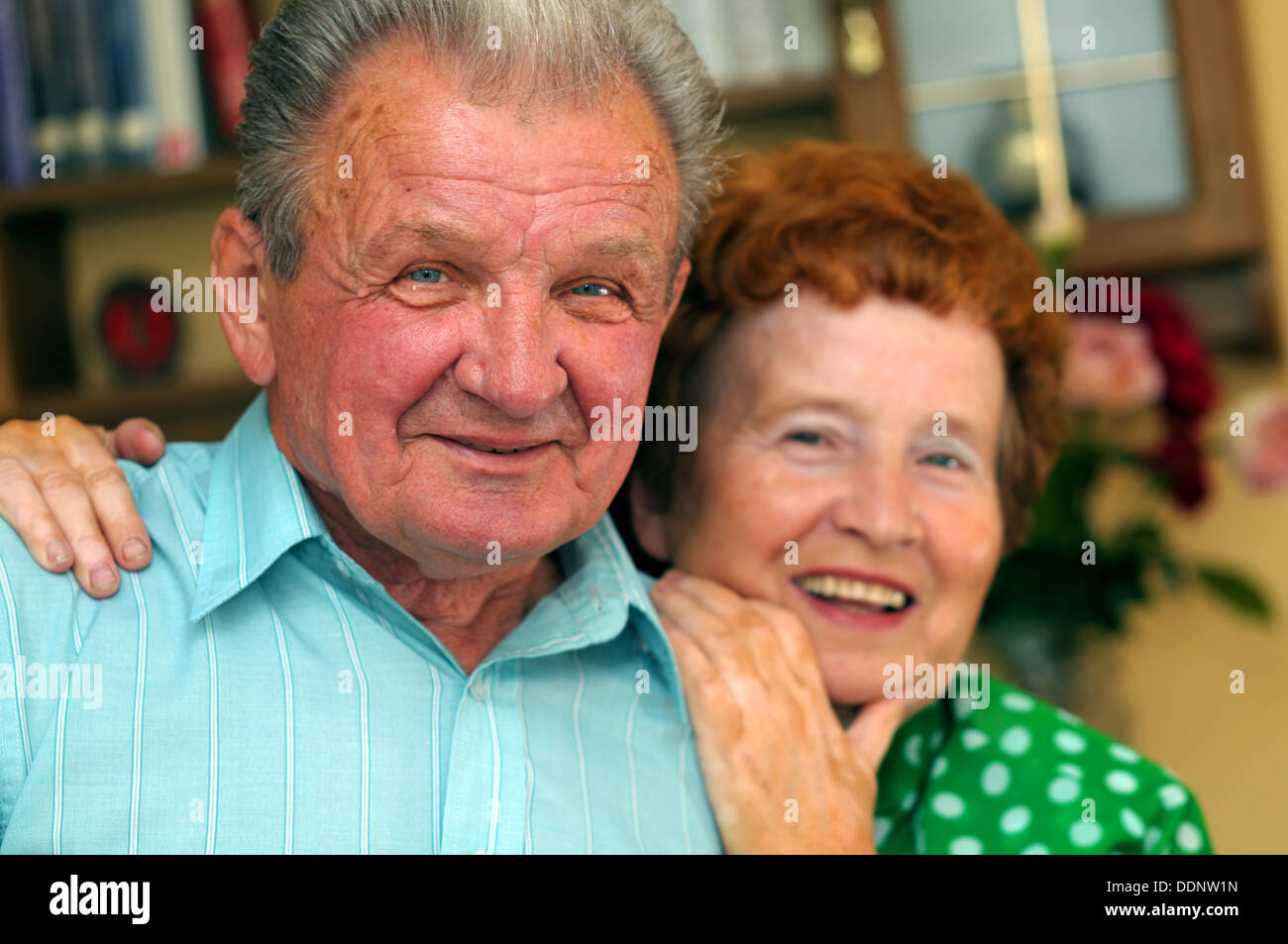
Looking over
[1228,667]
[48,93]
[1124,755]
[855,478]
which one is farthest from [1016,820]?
[48,93]

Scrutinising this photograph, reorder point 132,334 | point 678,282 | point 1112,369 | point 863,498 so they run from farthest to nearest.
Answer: point 132,334 < point 1112,369 < point 863,498 < point 678,282

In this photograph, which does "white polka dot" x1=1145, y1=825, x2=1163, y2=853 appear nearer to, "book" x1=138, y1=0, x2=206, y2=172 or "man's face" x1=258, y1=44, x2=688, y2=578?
"man's face" x1=258, y1=44, x2=688, y2=578

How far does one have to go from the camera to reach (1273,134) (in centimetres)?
225

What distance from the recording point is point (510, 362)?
94cm

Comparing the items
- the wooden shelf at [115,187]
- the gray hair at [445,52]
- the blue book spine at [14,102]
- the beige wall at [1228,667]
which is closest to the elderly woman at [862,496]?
the gray hair at [445,52]

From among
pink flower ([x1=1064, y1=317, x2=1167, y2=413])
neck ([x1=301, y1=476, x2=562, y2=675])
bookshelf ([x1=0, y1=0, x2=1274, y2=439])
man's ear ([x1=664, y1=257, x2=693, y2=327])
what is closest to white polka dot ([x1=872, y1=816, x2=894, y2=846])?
neck ([x1=301, y1=476, x2=562, y2=675])

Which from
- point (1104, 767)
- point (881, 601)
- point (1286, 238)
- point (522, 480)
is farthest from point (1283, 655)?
point (522, 480)

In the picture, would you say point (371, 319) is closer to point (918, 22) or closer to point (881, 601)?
point (881, 601)

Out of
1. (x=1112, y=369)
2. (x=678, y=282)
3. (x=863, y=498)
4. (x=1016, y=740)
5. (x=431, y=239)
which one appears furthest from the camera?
(x=1112, y=369)

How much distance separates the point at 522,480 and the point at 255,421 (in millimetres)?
262

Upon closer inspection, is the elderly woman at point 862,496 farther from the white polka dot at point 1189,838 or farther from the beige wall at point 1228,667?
the beige wall at point 1228,667

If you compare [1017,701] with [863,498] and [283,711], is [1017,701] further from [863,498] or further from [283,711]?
[283,711]

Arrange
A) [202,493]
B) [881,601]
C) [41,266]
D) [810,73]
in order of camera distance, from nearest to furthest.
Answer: [202,493], [881,601], [810,73], [41,266]

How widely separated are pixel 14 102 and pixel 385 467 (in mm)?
1681
